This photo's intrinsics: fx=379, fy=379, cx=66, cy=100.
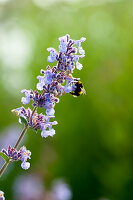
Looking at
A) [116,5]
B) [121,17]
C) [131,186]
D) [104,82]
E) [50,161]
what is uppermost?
[116,5]

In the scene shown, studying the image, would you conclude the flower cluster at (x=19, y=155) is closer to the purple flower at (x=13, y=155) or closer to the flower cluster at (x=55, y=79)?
the purple flower at (x=13, y=155)

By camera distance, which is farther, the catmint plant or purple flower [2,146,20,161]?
purple flower [2,146,20,161]

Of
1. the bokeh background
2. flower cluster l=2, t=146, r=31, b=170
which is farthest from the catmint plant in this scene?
the bokeh background

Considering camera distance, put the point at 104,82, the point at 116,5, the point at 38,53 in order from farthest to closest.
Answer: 1. the point at 116,5
2. the point at 38,53
3. the point at 104,82

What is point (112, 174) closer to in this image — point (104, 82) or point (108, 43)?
point (104, 82)

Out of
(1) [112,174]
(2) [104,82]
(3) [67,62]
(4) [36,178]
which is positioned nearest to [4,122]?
(2) [104,82]

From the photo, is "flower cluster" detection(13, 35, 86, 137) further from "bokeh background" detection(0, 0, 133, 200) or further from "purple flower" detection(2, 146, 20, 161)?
"bokeh background" detection(0, 0, 133, 200)

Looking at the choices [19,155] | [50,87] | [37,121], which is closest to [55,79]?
[50,87]

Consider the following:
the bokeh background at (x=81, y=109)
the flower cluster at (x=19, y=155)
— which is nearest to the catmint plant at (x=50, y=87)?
the flower cluster at (x=19, y=155)

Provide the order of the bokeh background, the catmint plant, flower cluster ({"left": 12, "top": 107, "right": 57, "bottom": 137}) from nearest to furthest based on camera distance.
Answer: the catmint plant < flower cluster ({"left": 12, "top": 107, "right": 57, "bottom": 137}) < the bokeh background
